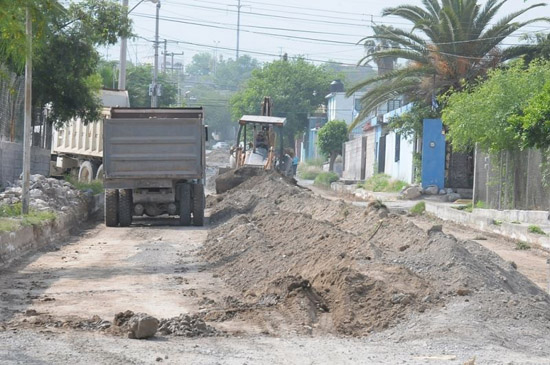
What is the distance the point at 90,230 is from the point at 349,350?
17.3 m

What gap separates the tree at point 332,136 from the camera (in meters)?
79.1

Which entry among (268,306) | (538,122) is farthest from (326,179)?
(268,306)

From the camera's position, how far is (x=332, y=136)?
7956 cm

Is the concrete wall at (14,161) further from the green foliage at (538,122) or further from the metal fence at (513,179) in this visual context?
the metal fence at (513,179)

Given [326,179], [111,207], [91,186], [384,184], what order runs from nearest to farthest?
1. [111,207]
2. [91,186]
3. [384,184]
4. [326,179]

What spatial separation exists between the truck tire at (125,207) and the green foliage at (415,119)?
2059 centimetres

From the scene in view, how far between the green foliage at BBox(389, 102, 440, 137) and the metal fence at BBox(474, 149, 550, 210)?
892 cm

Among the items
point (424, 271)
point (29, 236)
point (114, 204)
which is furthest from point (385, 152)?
point (424, 271)

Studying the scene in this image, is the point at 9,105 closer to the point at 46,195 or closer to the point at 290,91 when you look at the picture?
the point at 46,195

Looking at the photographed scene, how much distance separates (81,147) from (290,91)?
5797 cm

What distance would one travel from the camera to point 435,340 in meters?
9.05

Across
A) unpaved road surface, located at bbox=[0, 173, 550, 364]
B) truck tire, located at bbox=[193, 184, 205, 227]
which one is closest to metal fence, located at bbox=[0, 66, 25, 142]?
truck tire, located at bbox=[193, 184, 205, 227]

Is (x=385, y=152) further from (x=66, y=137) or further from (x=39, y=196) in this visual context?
(x=39, y=196)

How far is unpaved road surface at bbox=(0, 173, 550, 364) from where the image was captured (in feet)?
28.2
